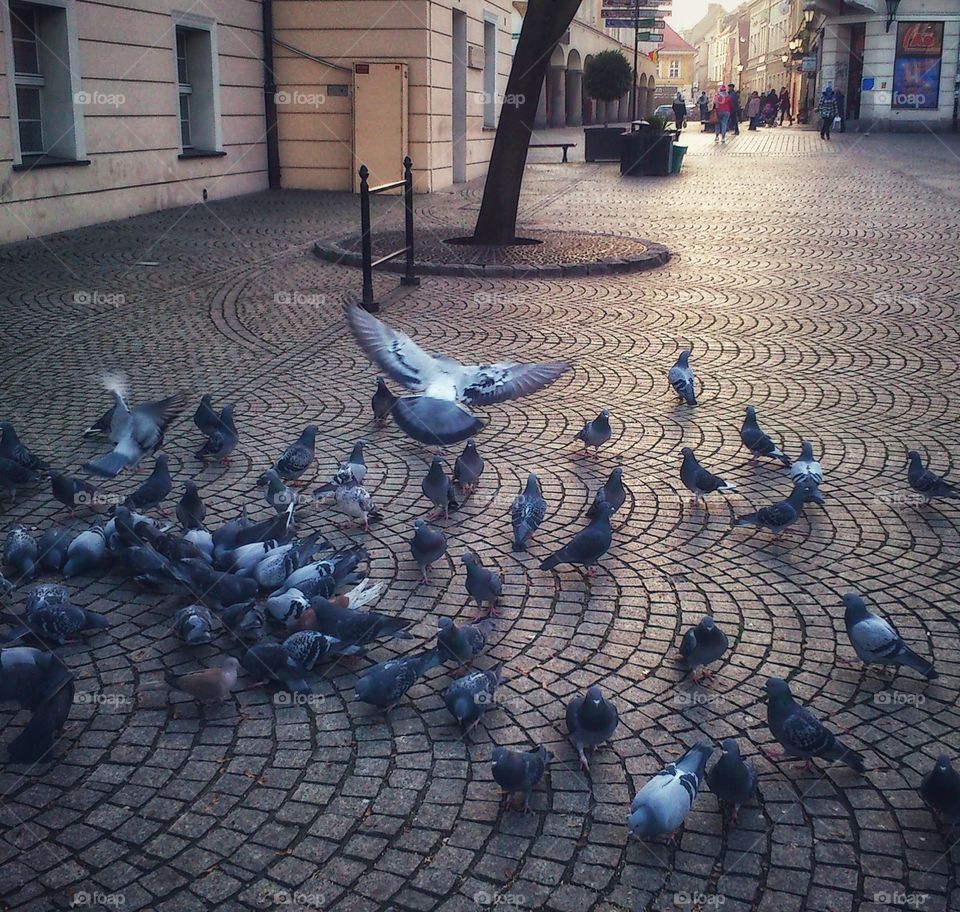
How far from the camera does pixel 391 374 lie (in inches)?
258

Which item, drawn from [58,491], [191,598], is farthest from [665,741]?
[58,491]

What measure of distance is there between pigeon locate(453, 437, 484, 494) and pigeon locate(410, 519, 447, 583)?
1097 millimetres

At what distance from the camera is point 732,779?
3.57 meters

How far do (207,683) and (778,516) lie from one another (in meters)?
3.14

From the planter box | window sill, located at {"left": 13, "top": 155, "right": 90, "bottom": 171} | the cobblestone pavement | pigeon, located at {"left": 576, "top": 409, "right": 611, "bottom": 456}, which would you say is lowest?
the cobblestone pavement

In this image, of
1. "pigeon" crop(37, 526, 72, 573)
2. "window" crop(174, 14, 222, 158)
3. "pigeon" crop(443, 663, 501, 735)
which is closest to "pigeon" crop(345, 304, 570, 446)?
"pigeon" crop(37, 526, 72, 573)

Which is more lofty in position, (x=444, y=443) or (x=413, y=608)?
(x=444, y=443)

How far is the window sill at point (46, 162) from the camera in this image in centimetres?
1495

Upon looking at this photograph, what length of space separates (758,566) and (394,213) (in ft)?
49.5

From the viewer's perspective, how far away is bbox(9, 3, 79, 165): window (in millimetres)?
15227

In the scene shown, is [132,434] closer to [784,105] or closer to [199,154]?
[199,154]

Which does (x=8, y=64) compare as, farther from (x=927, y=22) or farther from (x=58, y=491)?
(x=927, y=22)

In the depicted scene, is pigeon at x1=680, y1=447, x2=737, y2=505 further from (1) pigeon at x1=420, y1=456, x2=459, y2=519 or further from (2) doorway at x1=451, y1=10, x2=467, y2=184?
(2) doorway at x1=451, y1=10, x2=467, y2=184

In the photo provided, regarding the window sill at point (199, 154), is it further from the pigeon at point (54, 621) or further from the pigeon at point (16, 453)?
the pigeon at point (54, 621)
